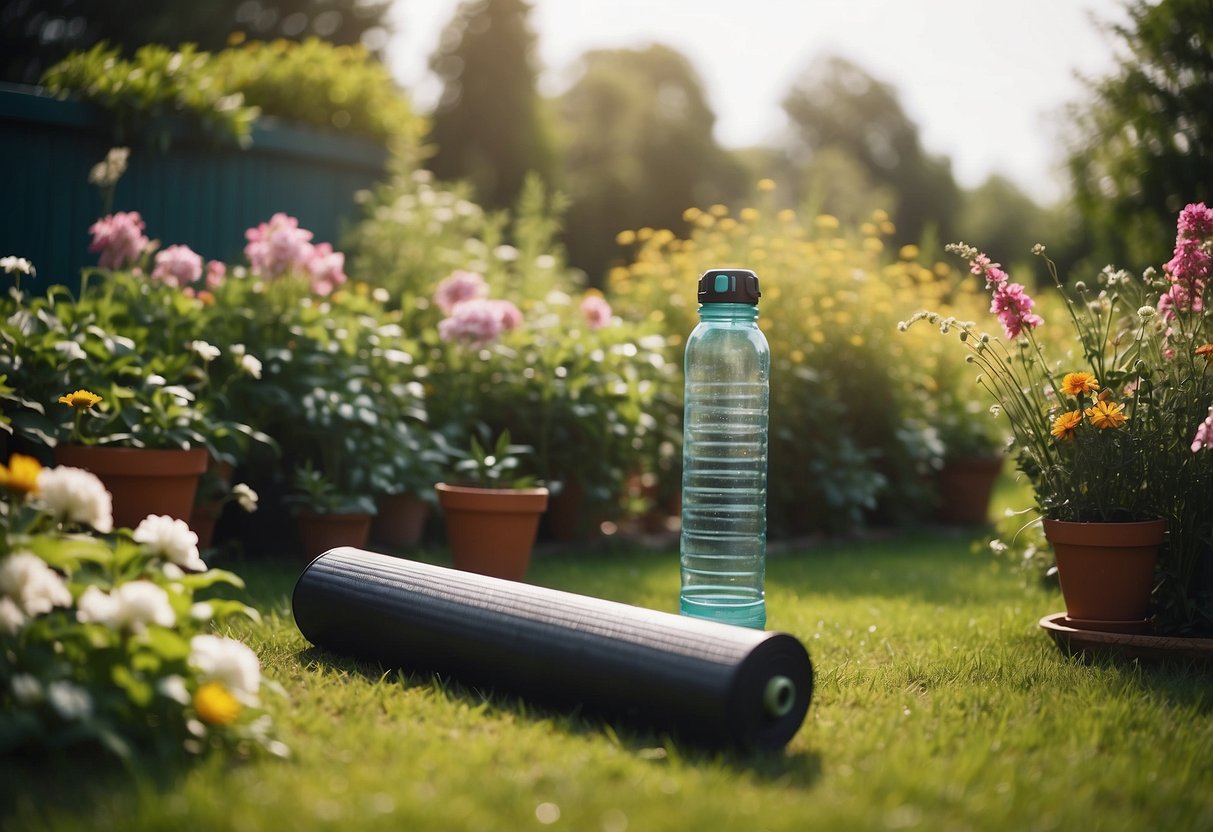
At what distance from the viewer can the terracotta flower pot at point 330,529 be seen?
471cm

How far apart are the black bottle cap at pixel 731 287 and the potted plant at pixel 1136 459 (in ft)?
1.76

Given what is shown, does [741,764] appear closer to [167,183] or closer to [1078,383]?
[1078,383]

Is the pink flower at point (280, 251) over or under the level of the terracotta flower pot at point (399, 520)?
over

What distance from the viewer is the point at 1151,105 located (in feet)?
19.7

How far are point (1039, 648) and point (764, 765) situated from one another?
164cm

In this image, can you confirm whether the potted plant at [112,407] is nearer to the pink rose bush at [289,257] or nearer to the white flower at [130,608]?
the pink rose bush at [289,257]

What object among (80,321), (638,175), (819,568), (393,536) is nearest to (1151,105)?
(819,568)

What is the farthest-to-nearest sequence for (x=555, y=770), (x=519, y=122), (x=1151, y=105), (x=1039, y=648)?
(x=519, y=122), (x=1151, y=105), (x=1039, y=648), (x=555, y=770)

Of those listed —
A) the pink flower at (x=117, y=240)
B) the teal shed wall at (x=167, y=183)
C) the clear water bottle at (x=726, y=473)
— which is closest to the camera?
the clear water bottle at (x=726, y=473)

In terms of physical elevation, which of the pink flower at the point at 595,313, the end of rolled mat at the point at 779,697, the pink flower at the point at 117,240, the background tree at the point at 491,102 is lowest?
the end of rolled mat at the point at 779,697

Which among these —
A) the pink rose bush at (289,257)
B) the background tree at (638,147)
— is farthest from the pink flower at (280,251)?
the background tree at (638,147)

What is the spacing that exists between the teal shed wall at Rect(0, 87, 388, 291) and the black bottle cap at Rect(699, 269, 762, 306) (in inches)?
172

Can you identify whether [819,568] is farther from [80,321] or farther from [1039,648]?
[80,321]

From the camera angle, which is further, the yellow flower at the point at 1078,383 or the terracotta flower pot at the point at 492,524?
the terracotta flower pot at the point at 492,524
